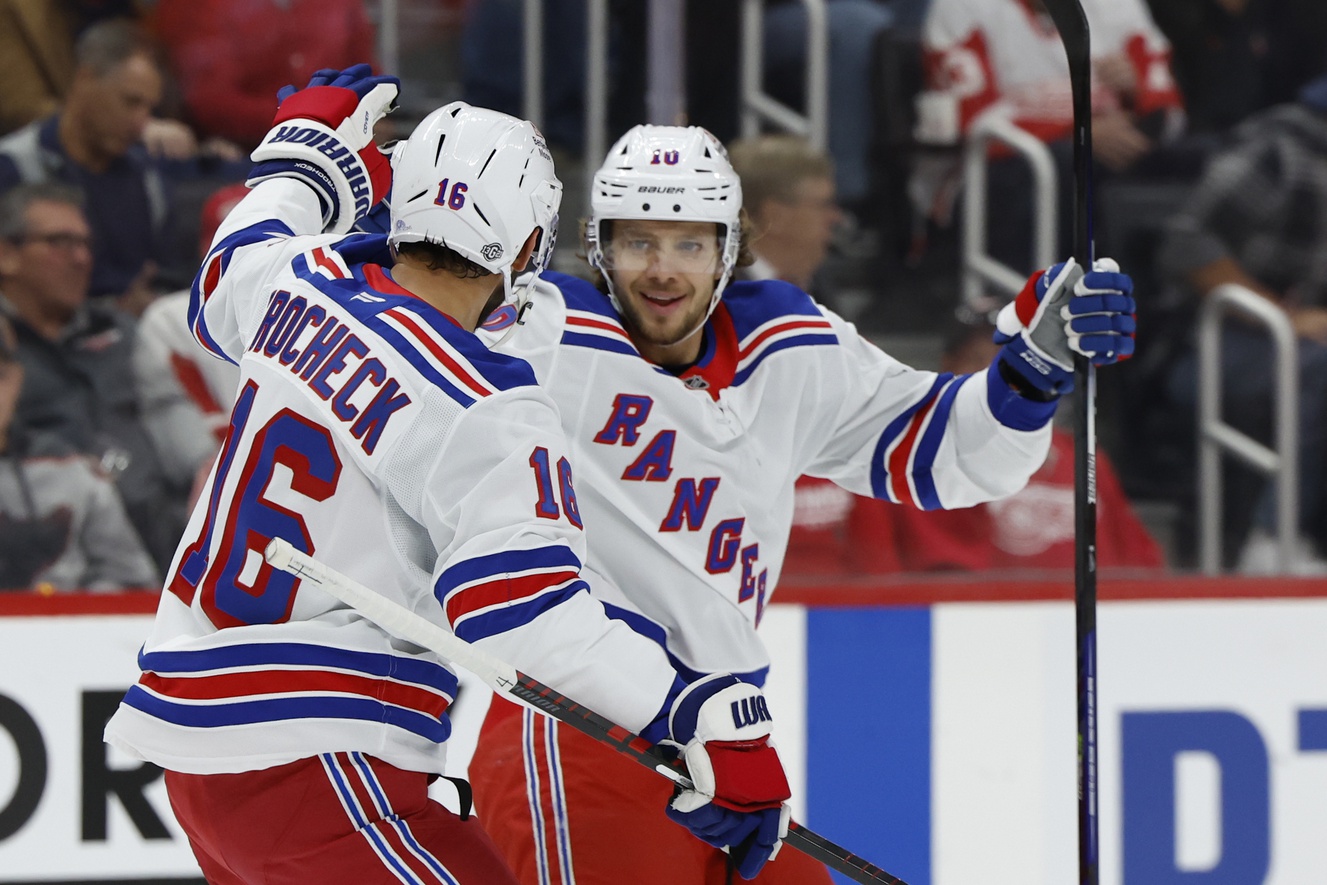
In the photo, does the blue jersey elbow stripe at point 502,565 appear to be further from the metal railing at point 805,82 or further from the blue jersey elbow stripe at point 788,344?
the metal railing at point 805,82

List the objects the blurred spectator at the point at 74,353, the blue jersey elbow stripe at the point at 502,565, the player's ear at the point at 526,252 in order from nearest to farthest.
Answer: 1. the blue jersey elbow stripe at the point at 502,565
2. the player's ear at the point at 526,252
3. the blurred spectator at the point at 74,353

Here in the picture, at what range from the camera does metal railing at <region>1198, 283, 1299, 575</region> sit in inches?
144

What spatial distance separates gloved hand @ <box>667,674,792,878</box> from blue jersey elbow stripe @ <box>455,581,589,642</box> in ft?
0.68

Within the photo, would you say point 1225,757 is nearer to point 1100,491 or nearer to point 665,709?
point 1100,491

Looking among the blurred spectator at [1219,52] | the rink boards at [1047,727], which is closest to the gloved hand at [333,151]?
the rink boards at [1047,727]

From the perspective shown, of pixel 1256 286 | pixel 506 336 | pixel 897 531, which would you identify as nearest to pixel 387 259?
pixel 506 336

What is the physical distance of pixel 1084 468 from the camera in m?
2.51

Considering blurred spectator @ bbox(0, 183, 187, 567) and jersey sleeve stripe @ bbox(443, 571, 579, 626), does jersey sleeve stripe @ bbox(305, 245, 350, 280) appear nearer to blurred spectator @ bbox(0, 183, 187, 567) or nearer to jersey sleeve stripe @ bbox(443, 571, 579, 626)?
jersey sleeve stripe @ bbox(443, 571, 579, 626)

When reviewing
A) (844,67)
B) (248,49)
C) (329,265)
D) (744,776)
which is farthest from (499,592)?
(844,67)

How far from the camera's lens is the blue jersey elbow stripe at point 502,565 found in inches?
70.5

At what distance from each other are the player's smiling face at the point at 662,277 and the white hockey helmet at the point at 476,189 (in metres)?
0.36

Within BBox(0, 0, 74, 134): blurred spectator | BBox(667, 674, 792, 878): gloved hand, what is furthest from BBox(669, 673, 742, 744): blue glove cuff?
BBox(0, 0, 74, 134): blurred spectator

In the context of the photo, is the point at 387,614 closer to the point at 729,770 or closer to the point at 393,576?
the point at 393,576

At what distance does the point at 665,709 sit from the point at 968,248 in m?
2.22
